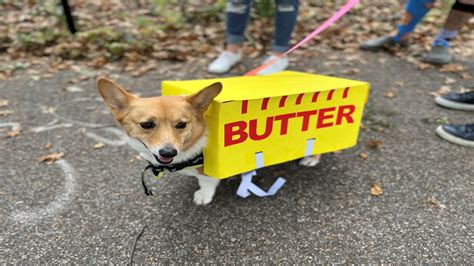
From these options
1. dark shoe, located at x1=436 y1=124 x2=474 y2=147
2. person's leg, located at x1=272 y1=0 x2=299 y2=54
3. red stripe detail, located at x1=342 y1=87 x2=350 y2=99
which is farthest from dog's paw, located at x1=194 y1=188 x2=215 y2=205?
person's leg, located at x1=272 y1=0 x2=299 y2=54

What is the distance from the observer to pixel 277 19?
3562 millimetres

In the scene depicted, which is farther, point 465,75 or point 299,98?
point 465,75

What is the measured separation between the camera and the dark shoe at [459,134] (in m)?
2.72

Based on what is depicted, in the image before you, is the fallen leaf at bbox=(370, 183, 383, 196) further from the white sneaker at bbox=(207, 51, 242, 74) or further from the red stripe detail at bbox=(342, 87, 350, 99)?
the white sneaker at bbox=(207, 51, 242, 74)

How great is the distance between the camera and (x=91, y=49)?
15.2 feet

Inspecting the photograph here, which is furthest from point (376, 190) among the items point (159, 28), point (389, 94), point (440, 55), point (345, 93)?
point (159, 28)

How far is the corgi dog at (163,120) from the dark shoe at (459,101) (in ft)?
8.28

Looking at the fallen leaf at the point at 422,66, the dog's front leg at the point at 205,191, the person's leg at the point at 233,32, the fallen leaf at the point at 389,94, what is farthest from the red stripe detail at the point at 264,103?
the fallen leaf at the point at 422,66

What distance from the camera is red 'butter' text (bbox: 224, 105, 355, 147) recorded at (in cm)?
Result: 193

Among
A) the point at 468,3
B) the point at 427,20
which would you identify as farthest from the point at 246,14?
the point at 427,20

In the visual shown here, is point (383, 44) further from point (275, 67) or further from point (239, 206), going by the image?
point (239, 206)

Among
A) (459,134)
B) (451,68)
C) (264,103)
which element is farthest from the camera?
(451,68)

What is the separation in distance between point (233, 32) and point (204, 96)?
7.23ft

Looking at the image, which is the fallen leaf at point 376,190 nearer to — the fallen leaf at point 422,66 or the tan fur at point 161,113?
the tan fur at point 161,113
